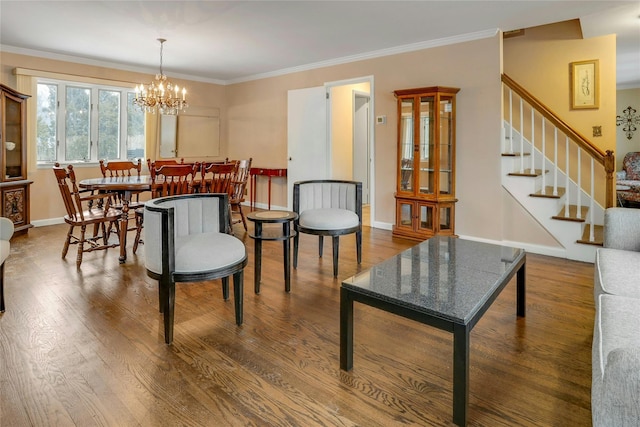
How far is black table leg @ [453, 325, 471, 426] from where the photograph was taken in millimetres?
1479

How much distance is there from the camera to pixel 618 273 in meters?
1.92

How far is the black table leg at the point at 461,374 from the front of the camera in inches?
58.2

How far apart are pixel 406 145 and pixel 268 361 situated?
11.8 feet

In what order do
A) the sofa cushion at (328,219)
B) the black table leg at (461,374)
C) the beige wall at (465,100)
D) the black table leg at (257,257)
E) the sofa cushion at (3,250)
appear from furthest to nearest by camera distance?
the beige wall at (465,100) < the sofa cushion at (328,219) < the black table leg at (257,257) < the sofa cushion at (3,250) < the black table leg at (461,374)

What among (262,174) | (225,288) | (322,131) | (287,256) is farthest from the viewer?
(262,174)

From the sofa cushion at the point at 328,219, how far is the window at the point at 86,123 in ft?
14.0

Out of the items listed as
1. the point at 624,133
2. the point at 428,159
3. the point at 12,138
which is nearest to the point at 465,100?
the point at 428,159

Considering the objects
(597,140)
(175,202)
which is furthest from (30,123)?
(597,140)

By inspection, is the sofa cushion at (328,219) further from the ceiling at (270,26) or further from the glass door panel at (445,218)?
the ceiling at (270,26)

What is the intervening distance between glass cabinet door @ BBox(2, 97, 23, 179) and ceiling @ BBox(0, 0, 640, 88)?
83 cm

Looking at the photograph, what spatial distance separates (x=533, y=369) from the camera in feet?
6.21

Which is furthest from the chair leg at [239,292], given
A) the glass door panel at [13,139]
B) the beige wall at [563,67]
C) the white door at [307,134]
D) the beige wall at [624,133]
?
the beige wall at [624,133]

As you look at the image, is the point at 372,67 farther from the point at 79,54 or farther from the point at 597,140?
the point at 79,54

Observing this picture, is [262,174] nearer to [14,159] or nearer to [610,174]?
[14,159]
